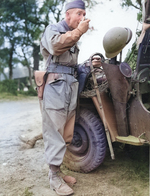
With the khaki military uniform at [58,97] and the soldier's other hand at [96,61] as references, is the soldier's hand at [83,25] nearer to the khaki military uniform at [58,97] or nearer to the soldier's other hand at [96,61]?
the khaki military uniform at [58,97]

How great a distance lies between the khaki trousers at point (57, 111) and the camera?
88.3 inches

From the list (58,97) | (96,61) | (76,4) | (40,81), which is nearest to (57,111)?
(58,97)

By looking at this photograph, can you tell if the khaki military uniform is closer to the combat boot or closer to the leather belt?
the leather belt

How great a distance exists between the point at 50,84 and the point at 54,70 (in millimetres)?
157

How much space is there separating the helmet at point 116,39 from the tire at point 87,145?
2.73 feet

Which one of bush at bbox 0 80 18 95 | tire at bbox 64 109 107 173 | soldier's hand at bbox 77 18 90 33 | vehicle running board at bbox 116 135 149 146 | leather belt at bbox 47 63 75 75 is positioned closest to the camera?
soldier's hand at bbox 77 18 90 33

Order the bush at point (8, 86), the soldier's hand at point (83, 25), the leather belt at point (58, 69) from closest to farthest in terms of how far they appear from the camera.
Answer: the soldier's hand at point (83, 25) → the leather belt at point (58, 69) → the bush at point (8, 86)

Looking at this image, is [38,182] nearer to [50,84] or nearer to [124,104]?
[50,84]

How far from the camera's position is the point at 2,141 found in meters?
3.81

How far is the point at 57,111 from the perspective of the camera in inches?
88.6

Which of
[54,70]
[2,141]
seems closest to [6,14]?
[2,141]

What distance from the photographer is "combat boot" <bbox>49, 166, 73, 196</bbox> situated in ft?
7.30

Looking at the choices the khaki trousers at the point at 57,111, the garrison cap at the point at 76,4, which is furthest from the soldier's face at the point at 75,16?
the khaki trousers at the point at 57,111

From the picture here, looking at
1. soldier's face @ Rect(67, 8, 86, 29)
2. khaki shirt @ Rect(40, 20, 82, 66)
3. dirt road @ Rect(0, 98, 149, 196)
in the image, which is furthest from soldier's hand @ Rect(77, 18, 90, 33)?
dirt road @ Rect(0, 98, 149, 196)
